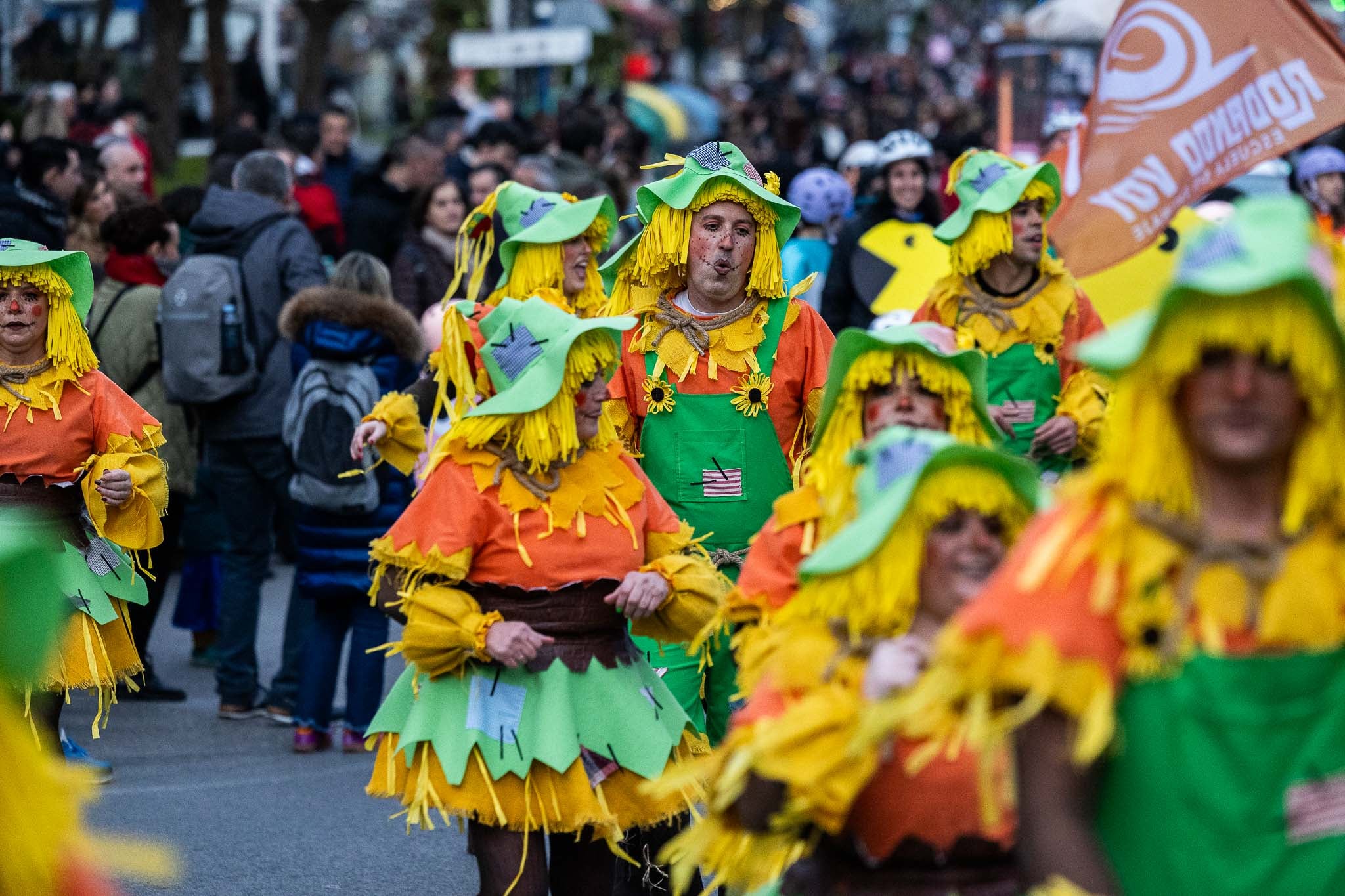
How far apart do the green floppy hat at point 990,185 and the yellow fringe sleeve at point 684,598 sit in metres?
2.32

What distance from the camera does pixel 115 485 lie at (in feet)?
20.3

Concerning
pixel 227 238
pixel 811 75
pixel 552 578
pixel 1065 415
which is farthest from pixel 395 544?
pixel 811 75

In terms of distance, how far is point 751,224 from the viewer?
603 centimetres

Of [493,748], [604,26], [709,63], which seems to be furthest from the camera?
[709,63]

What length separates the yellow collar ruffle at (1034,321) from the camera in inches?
264

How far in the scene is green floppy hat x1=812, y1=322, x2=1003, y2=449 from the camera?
3965 mm

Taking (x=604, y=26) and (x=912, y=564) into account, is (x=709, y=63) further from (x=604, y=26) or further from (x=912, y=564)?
(x=912, y=564)

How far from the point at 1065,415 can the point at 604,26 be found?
75.9 feet

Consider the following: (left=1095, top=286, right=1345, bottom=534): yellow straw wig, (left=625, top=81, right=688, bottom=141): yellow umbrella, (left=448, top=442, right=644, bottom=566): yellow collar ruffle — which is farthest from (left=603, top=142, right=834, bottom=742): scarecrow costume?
(left=625, top=81, right=688, bottom=141): yellow umbrella

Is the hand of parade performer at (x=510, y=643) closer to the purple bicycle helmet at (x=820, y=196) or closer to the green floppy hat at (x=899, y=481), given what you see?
the green floppy hat at (x=899, y=481)

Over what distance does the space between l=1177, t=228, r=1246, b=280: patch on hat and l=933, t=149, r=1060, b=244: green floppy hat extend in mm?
3967

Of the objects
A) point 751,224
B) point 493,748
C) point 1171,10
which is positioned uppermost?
point 1171,10

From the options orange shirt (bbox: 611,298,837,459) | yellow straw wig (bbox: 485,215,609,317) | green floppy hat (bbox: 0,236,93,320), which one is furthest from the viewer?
yellow straw wig (bbox: 485,215,609,317)

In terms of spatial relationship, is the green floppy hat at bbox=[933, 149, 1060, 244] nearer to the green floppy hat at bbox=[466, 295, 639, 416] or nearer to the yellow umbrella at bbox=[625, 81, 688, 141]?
the green floppy hat at bbox=[466, 295, 639, 416]
